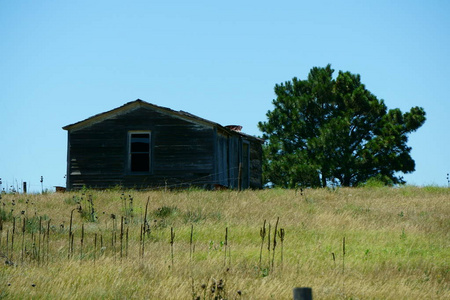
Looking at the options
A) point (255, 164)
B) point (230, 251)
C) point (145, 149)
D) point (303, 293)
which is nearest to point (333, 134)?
point (255, 164)

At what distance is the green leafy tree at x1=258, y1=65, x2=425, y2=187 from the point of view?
34094 mm

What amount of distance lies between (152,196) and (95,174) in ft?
19.9

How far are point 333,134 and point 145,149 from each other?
13.5 metres

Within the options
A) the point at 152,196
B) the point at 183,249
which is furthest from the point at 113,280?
the point at 152,196

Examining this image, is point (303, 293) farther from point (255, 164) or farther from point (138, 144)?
point (255, 164)

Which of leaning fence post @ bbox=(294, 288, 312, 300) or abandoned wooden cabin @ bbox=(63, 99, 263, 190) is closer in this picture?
leaning fence post @ bbox=(294, 288, 312, 300)

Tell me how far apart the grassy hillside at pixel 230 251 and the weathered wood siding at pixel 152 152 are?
17.1 feet

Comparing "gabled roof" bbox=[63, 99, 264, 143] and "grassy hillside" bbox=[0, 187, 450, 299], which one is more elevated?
"gabled roof" bbox=[63, 99, 264, 143]

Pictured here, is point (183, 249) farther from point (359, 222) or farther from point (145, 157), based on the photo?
point (145, 157)

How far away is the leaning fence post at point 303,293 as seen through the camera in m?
4.03

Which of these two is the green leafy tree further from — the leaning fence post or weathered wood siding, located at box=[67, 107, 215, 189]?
the leaning fence post

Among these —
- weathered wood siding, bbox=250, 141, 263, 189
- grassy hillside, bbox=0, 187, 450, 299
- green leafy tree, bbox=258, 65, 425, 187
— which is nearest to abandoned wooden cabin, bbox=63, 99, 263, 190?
grassy hillside, bbox=0, 187, 450, 299

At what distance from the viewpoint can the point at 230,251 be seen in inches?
397

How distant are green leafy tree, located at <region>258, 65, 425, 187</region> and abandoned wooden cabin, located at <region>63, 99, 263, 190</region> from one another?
11.2 m
